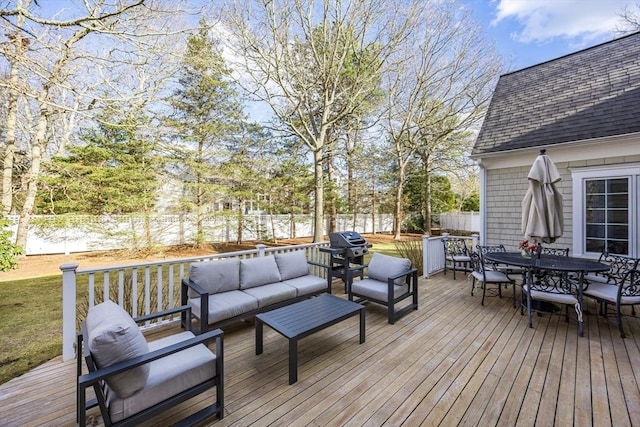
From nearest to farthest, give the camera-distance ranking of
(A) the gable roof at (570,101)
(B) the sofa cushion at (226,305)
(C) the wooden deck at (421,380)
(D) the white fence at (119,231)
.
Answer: (C) the wooden deck at (421,380) → (B) the sofa cushion at (226,305) → (A) the gable roof at (570,101) → (D) the white fence at (119,231)

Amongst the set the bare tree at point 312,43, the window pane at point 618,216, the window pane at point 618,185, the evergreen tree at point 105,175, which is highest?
the bare tree at point 312,43

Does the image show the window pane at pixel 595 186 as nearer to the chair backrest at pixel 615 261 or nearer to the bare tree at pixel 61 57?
the chair backrest at pixel 615 261

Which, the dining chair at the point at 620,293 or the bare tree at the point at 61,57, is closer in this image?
the dining chair at the point at 620,293

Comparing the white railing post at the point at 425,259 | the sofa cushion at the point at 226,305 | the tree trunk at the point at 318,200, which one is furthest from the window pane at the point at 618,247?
the tree trunk at the point at 318,200

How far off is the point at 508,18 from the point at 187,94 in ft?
41.5

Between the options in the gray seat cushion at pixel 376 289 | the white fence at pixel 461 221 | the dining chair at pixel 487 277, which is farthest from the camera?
the white fence at pixel 461 221

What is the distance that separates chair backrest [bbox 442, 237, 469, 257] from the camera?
695 cm

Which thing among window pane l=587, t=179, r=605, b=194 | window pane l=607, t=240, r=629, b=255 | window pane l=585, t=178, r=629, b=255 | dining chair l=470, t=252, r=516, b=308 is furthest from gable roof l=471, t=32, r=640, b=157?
dining chair l=470, t=252, r=516, b=308

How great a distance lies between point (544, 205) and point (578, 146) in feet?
8.13

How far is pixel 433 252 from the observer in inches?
271

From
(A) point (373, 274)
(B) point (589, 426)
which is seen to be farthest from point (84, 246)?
(B) point (589, 426)

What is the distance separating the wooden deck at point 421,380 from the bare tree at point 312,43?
24.1ft

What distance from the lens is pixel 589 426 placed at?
2014 mm

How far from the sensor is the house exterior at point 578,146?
521cm
